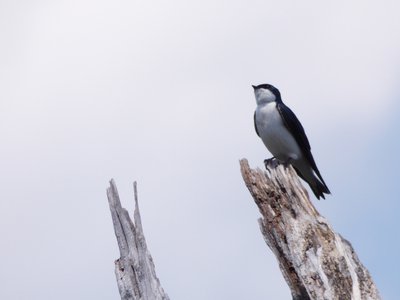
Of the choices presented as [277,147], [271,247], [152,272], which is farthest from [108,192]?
[277,147]

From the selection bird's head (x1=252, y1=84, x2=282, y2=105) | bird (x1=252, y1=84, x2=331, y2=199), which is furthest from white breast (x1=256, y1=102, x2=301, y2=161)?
bird's head (x1=252, y1=84, x2=282, y2=105)

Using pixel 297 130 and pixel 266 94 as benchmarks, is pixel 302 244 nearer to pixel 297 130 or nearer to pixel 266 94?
pixel 297 130

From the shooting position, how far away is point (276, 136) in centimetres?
1420

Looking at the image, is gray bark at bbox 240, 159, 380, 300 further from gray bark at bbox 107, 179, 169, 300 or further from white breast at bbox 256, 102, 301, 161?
white breast at bbox 256, 102, 301, 161

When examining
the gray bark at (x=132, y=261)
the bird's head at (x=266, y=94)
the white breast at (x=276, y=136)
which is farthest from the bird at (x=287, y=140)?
the gray bark at (x=132, y=261)

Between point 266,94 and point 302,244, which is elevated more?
point 266,94

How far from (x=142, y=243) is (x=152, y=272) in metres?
0.33

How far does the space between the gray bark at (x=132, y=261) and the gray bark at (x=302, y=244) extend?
1164 millimetres

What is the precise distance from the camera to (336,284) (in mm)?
8039

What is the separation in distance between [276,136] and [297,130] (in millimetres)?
356

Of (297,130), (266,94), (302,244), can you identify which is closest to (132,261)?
(302,244)

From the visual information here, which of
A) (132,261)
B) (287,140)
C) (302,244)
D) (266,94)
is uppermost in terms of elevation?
(266,94)

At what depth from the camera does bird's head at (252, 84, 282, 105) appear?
1499 cm

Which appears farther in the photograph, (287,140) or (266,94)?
(266,94)
